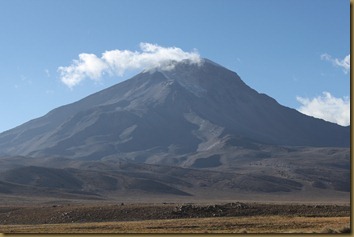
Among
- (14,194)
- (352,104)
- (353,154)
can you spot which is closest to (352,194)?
(353,154)

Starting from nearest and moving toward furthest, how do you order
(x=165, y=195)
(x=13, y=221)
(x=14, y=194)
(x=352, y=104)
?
1. (x=352, y=104)
2. (x=13, y=221)
3. (x=14, y=194)
4. (x=165, y=195)

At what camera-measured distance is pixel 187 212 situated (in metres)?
66.1

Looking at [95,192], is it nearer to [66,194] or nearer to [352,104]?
[66,194]

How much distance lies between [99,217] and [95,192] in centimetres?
12637

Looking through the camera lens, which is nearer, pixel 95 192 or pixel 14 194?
pixel 14 194

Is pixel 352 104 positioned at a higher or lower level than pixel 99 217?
higher

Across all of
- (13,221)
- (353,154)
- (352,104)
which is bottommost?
(13,221)

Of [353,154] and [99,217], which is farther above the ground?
[353,154]

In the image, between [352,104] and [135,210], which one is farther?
[135,210]

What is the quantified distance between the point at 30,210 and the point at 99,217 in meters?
12.0

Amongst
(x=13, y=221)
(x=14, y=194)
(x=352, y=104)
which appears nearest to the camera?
(x=352, y=104)

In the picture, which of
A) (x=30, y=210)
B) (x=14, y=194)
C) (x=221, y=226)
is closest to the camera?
(x=221, y=226)

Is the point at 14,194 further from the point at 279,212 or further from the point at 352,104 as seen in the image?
the point at 352,104

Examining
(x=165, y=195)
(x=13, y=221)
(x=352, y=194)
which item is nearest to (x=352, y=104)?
(x=352, y=194)
